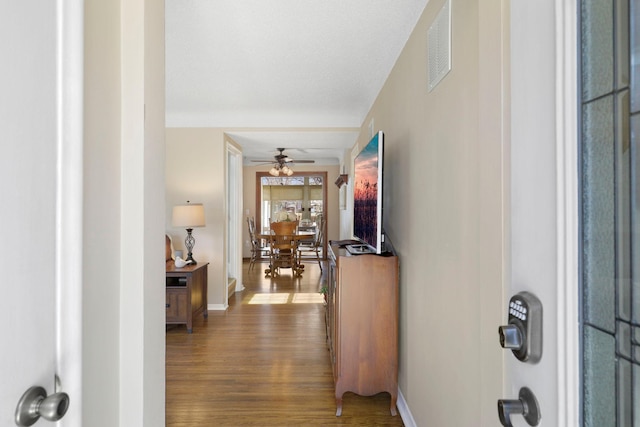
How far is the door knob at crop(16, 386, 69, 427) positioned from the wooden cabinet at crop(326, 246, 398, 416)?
1.62m

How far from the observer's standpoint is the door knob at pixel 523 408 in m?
0.56

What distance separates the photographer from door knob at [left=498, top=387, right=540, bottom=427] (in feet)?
1.83

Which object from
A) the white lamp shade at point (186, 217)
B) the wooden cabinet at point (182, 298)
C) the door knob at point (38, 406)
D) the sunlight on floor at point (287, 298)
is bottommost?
the sunlight on floor at point (287, 298)

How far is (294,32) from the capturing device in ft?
7.59

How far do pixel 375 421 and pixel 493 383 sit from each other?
62.0 inches

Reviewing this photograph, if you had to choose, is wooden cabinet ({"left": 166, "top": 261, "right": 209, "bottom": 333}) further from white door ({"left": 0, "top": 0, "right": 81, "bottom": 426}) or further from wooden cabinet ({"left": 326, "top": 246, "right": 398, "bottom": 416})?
white door ({"left": 0, "top": 0, "right": 81, "bottom": 426})

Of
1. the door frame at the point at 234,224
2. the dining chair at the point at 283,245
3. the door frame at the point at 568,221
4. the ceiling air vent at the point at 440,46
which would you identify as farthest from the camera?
the dining chair at the point at 283,245

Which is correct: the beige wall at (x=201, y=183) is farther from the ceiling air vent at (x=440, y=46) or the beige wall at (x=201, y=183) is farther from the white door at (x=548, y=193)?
the white door at (x=548, y=193)

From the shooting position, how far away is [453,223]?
1455 millimetres

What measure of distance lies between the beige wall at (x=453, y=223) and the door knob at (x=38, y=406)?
933 millimetres

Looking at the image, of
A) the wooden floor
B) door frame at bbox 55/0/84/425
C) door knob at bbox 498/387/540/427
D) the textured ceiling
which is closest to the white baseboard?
the wooden floor

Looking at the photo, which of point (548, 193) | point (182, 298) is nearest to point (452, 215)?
point (548, 193)

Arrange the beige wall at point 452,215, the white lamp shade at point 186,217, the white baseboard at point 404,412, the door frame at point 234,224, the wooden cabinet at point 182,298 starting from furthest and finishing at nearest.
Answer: the door frame at point 234,224, the white lamp shade at point 186,217, the wooden cabinet at point 182,298, the white baseboard at point 404,412, the beige wall at point 452,215

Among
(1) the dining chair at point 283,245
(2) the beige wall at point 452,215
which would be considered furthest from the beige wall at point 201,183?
(2) the beige wall at point 452,215
